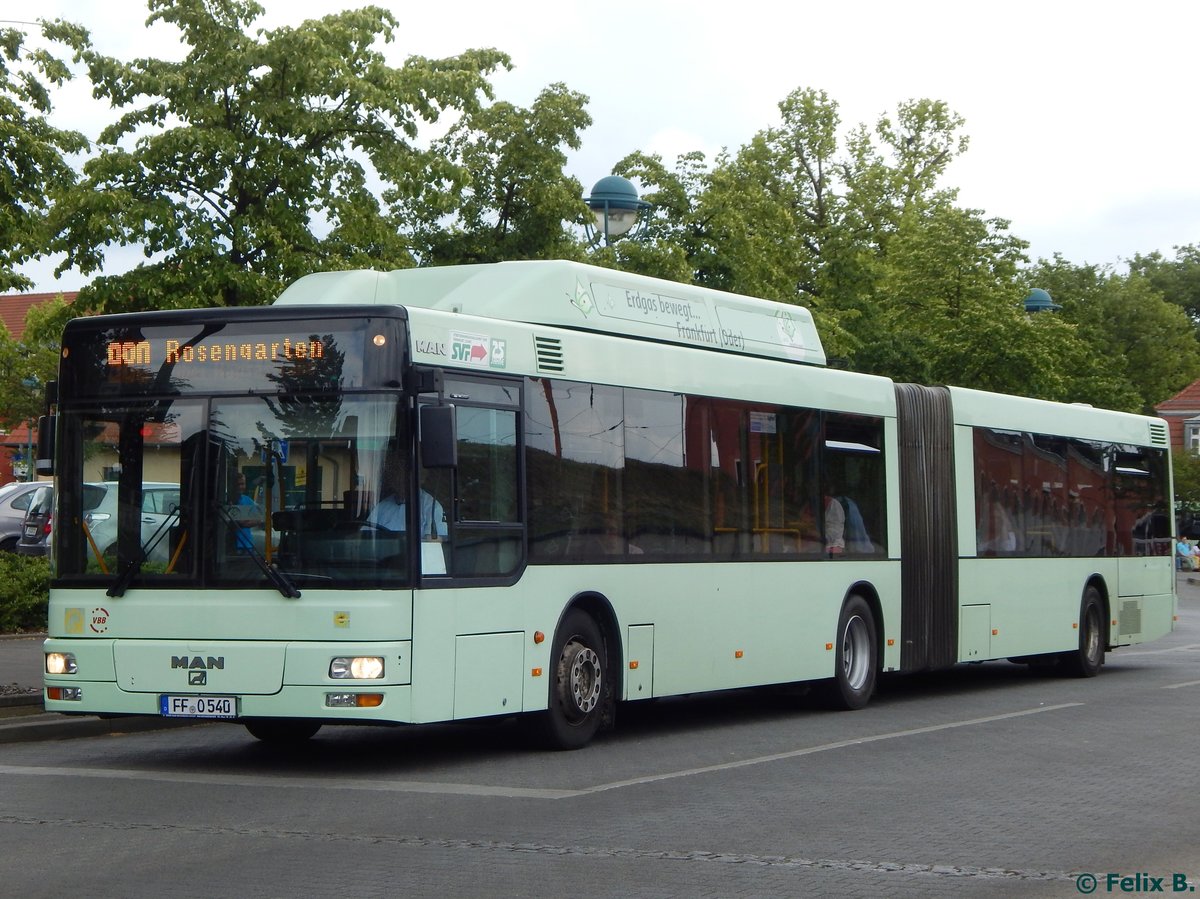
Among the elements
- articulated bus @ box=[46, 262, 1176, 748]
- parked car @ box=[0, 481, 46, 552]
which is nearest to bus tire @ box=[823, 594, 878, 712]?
articulated bus @ box=[46, 262, 1176, 748]

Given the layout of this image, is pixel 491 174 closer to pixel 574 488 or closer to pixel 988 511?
pixel 988 511

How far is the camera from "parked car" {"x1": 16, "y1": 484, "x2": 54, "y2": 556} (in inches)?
1170

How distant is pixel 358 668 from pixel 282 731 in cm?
258

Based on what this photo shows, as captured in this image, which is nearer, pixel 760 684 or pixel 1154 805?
pixel 1154 805

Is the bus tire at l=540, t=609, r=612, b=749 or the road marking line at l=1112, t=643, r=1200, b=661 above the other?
the bus tire at l=540, t=609, r=612, b=749

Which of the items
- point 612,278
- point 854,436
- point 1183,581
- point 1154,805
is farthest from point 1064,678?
point 1183,581

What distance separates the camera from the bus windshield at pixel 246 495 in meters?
11.2

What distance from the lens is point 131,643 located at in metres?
11.6

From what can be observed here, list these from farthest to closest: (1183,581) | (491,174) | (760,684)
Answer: (1183,581) → (491,174) → (760,684)

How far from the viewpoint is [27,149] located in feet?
53.5

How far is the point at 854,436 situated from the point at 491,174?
40.7 feet

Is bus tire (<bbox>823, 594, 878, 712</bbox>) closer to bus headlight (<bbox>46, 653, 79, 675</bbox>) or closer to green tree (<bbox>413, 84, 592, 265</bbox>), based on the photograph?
bus headlight (<bbox>46, 653, 79, 675</bbox>)
